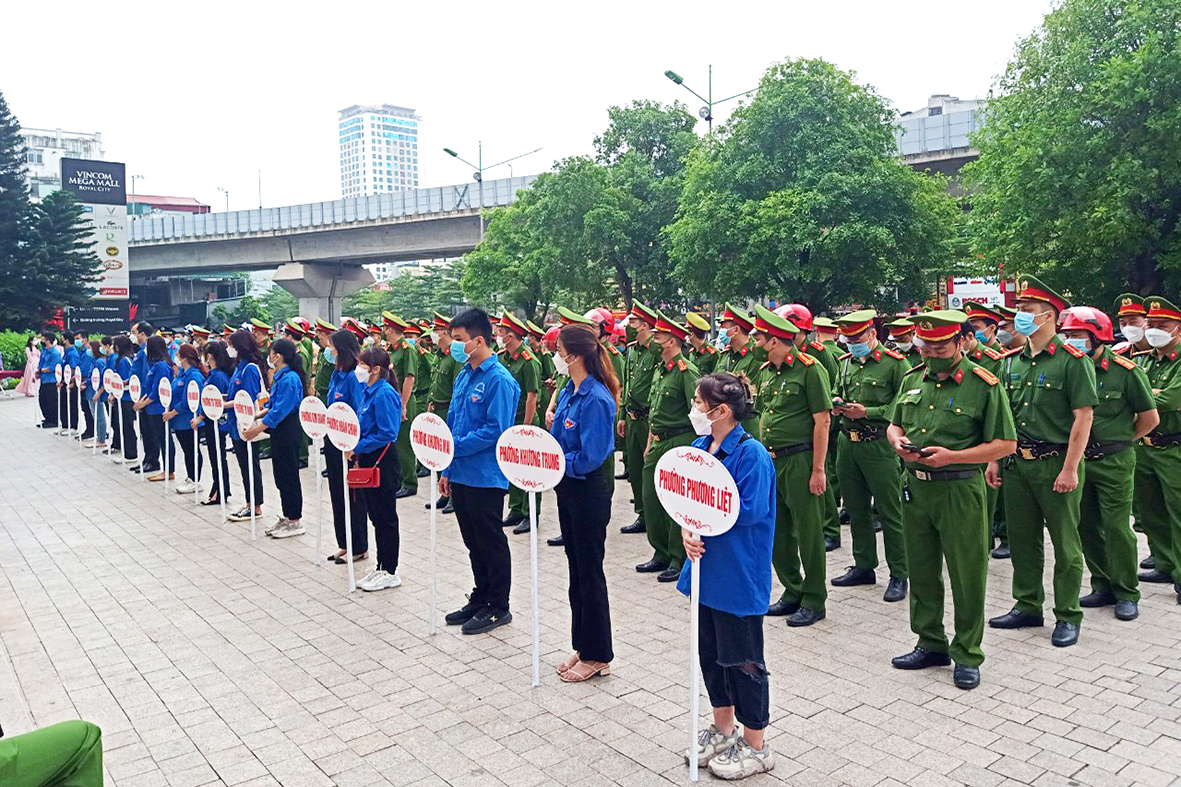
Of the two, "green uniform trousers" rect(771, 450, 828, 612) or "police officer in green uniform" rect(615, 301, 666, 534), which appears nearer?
"green uniform trousers" rect(771, 450, 828, 612)

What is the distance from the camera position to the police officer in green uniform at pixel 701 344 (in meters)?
9.05

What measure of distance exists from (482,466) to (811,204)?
671 inches

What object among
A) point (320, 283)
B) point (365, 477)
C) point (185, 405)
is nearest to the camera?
point (365, 477)

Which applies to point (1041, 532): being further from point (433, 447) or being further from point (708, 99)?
point (708, 99)

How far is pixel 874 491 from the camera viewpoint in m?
7.11

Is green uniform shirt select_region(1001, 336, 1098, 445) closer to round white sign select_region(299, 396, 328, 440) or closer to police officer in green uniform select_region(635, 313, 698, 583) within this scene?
police officer in green uniform select_region(635, 313, 698, 583)

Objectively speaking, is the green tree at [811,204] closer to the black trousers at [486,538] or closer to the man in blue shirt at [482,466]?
the man in blue shirt at [482,466]

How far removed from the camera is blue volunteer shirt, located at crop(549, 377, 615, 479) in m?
5.21

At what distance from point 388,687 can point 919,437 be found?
3363mm

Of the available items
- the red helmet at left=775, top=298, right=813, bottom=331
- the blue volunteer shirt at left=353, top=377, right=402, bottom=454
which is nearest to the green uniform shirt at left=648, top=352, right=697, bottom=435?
the red helmet at left=775, top=298, right=813, bottom=331

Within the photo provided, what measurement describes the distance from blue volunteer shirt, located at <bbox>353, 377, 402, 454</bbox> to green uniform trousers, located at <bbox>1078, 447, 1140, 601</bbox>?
4.94 m

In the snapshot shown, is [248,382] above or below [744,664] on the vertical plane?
above

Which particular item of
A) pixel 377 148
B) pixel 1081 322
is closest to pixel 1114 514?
pixel 1081 322

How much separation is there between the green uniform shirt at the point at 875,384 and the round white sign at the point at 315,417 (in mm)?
4147
